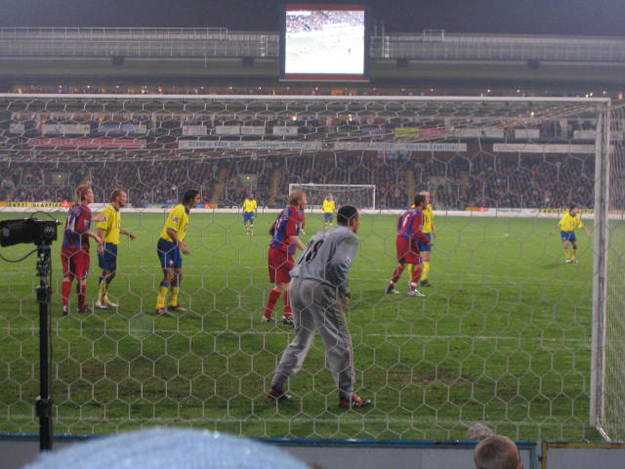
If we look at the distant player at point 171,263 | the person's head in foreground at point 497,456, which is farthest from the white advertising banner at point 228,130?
the distant player at point 171,263

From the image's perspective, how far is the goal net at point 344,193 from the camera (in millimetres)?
4285

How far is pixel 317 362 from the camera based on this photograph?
6.74 meters

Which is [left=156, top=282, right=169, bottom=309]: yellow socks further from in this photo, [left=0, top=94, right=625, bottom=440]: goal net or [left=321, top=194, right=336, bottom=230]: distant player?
[left=321, top=194, right=336, bottom=230]: distant player

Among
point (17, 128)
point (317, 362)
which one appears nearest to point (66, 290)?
point (317, 362)

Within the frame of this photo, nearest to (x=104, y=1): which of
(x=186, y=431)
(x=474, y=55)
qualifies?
(x=474, y=55)

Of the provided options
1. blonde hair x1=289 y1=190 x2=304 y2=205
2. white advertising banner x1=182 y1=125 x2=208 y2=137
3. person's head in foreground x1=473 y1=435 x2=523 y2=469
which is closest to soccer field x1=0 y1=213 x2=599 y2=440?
blonde hair x1=289 y1=190 x2=304 y2=205

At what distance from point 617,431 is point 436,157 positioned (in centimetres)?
221

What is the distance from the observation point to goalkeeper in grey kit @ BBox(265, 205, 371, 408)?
5.12 meters

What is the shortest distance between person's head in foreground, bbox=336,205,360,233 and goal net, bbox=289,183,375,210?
41 mm

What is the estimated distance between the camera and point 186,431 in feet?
2.41

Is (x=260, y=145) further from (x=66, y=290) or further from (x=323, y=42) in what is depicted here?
(x=323, y=42)

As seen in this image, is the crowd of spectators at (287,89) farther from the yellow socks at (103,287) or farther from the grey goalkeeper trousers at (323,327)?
the grey goalkeeper trousers at (323,327)

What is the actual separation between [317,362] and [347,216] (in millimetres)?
2020

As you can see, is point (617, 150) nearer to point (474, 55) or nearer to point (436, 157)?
point (436, 157)
